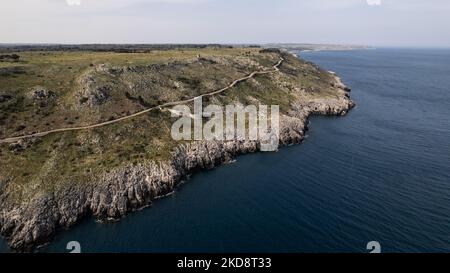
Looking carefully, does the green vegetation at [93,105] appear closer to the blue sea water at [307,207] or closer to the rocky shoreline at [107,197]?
the rocky shoreline at [107,197]

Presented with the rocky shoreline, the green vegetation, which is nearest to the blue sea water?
the rocky shoreline

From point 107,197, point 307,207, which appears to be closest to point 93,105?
point 107,197

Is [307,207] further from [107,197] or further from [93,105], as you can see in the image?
[93,105]

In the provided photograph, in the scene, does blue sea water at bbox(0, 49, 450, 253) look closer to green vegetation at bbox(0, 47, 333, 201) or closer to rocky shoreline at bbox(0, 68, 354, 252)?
rocky shoreline at bbox(0, 68, 354, 252)

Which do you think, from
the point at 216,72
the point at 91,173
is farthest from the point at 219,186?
the point at 216,72

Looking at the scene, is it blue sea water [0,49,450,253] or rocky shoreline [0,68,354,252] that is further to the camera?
rocky shoreline [0,68,354,252]
